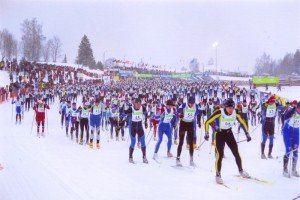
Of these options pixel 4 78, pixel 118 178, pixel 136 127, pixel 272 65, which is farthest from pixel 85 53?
pixel 118 178

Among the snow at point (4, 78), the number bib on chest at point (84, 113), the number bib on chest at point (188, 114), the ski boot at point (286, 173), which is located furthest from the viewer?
the snow at point (4, 78)

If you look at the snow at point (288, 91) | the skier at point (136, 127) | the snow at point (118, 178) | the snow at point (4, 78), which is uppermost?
the snow at point (4, 78)

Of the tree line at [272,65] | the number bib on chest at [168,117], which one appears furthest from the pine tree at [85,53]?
the number bib on chest at [168,117]

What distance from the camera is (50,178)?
884 cm

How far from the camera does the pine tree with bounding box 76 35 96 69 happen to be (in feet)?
330

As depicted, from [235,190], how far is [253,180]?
1012 mm

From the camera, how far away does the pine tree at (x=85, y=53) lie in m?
101

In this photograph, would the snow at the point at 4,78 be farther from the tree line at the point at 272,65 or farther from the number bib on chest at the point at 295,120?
the tree line at the point at 272,65

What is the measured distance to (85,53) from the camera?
100938 mm

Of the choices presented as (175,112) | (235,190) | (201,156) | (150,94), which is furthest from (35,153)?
(150,94)

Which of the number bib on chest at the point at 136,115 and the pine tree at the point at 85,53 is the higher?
the pine tree at the point at 85,53

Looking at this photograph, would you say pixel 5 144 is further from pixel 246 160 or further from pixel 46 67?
pixel 46 67

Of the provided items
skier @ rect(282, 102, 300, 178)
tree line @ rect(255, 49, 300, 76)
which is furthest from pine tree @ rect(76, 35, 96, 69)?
skier @ rect(282, 102, 300, 178)

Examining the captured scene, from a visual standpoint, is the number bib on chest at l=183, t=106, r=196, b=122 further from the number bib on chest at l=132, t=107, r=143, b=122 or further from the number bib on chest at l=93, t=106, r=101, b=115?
the number bib on chest at l=93, t=106, r=101, b=115
